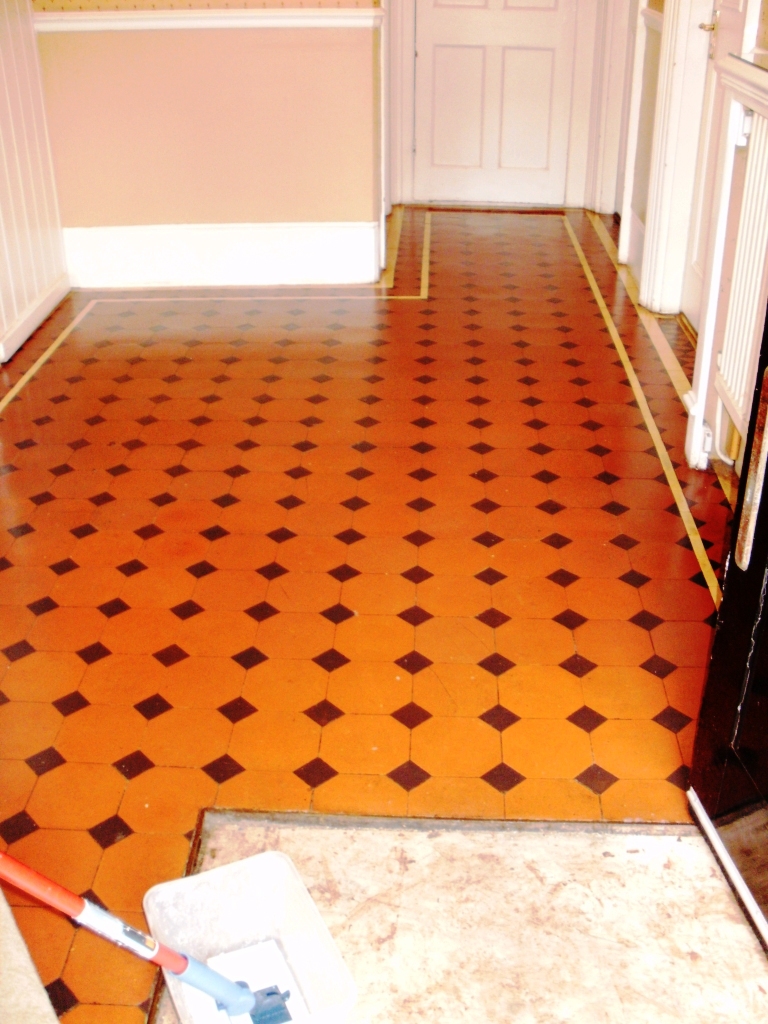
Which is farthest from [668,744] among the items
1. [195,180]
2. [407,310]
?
[195,180]

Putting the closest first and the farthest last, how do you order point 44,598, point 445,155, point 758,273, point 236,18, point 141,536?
1. point 758,273
2. point 44,598
3. point 141,536
4. point 236,18
5. point 445,155

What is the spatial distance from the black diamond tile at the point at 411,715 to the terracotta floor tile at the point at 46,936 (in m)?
1.12

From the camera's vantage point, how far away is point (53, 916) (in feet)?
9.03

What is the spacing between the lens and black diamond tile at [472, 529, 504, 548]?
427 centimetres

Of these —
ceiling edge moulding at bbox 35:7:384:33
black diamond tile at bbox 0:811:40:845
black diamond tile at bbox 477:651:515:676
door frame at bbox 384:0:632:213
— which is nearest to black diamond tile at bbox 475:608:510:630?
black diamond tile at bbox 477:651:515:676

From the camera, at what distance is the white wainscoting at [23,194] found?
5.88 meters

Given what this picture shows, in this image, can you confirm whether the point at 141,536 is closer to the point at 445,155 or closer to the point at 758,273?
the point at 758,273

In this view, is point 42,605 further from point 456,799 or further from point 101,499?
point 456,799

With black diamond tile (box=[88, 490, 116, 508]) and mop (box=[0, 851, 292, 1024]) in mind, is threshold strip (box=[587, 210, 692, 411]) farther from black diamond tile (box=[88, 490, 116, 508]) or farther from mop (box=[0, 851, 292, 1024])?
mop (box=[0, 851, 292, 1024])

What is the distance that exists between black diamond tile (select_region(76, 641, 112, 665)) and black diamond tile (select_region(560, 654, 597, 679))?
1.53 metres

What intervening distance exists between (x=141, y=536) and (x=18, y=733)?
1192 millimetres

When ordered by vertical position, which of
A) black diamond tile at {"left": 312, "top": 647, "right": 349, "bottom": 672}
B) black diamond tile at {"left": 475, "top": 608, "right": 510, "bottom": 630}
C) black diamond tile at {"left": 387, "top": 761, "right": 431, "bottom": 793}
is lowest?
black diamond tile at {"left": 387, "top": 761, "right": 431, "bottom": 793}

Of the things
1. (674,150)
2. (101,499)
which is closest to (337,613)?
(101,499)

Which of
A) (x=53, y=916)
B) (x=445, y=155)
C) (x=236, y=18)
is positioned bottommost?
(x=53, y=916)
